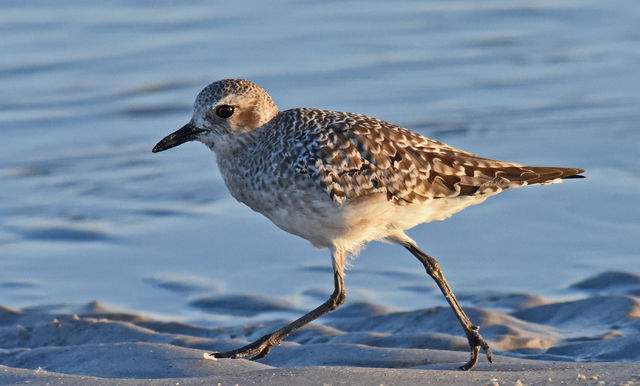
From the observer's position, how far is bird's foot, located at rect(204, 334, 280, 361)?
22.7 ft

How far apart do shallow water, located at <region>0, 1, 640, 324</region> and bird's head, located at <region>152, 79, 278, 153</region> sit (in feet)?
7.38

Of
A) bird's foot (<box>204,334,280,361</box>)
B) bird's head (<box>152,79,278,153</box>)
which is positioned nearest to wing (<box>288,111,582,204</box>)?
bird's head (<box>152,79,278,153</box>)

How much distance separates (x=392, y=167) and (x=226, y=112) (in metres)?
1.20

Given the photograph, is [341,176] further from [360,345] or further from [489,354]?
[489,354]

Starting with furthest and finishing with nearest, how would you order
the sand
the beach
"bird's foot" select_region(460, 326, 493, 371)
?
the beach
"bird's foot" select_region(460, 326, 493, 371)
the sand

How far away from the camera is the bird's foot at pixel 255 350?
6.93 meters

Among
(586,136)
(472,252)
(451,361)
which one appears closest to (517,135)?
(586,136)

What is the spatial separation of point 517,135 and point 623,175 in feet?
5.26

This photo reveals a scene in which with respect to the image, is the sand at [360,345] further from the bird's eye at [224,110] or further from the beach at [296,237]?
the bird's eye at [224,110]

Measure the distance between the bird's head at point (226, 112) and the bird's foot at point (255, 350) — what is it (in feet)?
4.46

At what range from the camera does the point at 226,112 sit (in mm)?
7277

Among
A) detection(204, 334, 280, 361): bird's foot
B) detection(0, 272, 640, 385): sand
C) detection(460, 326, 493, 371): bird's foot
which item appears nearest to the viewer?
detection(0, 272, 640, 385): sand

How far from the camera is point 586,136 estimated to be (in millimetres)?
12414

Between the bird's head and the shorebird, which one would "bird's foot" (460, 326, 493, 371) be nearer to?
the shorebird
